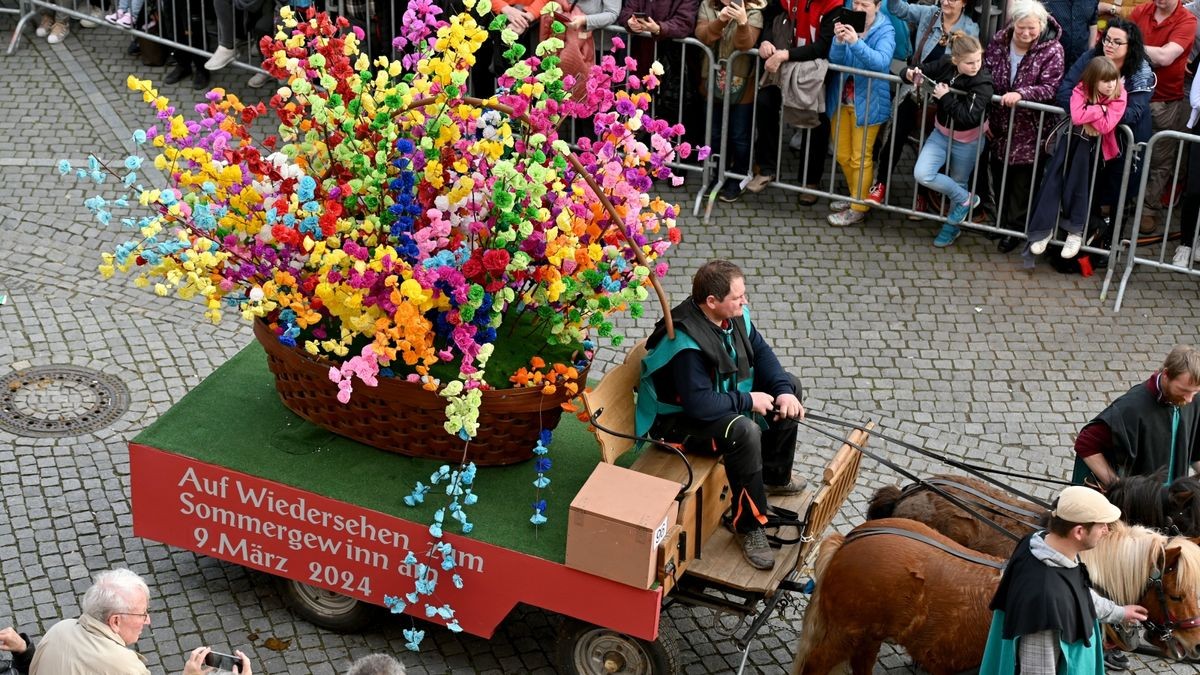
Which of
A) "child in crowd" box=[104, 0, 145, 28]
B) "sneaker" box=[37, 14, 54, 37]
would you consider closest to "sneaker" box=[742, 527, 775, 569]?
"child in crowd" box=[104, 0, 145, 28]

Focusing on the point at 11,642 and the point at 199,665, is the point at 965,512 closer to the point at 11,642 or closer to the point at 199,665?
the point at 199,665

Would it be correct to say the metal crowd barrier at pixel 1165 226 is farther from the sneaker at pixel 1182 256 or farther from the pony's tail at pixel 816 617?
the pony's tail at pixel 816 617

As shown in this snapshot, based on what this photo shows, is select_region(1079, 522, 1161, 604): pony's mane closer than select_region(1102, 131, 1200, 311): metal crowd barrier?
Yes

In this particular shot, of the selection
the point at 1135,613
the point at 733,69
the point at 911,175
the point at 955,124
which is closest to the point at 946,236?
the point at 955,124

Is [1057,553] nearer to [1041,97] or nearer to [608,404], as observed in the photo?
[608,404]

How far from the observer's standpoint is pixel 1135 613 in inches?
233

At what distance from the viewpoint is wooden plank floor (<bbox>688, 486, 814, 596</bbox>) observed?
659 centimetres

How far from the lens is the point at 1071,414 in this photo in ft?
29.9

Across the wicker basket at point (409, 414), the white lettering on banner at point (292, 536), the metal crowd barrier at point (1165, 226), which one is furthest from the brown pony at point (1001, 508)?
the metal crowd barrier at point (1165, 226)

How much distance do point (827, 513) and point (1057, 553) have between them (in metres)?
1.48

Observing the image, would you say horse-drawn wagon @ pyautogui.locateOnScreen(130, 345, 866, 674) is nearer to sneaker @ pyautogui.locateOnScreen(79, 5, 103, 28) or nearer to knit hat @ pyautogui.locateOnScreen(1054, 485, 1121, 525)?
knit hat @ pyautogui.locateOnScreen(1054, 485, 1121, 525)

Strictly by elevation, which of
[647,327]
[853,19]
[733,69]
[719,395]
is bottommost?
[647,327]

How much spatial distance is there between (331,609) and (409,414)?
1.12 metres

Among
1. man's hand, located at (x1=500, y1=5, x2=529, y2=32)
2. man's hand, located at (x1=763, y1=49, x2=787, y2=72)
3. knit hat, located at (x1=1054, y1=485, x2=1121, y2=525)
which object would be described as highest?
man's hand, located at (x1=500, y1=5, x2=529, y2=32)
